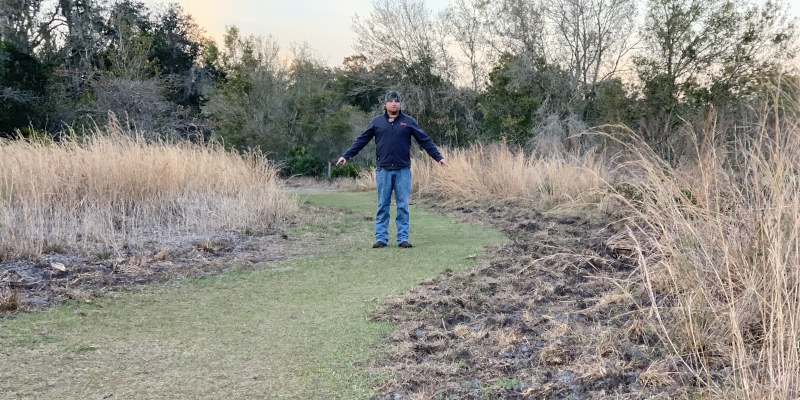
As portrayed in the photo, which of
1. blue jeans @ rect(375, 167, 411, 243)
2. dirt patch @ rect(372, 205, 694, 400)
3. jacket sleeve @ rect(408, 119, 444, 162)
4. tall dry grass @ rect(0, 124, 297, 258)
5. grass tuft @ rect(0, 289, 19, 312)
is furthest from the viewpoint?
jacket sleeve @ rect(408, 119, 444, 162)

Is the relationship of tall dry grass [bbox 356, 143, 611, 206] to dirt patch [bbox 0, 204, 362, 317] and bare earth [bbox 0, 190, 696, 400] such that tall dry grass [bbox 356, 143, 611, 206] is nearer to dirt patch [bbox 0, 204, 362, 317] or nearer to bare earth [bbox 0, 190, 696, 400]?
bare earth [bbox 0, 190, 696, 400]

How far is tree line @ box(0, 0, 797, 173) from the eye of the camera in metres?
16.7

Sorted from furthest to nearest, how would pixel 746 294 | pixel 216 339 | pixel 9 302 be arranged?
pixel 9 302
pixel 216 339
pixel 746 294

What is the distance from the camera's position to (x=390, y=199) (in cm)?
639

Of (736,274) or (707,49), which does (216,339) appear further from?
(707,49)

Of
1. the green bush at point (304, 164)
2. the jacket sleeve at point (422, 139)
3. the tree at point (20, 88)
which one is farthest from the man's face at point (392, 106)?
the green bush at point (304, 164)

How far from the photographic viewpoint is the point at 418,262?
521 centimetres

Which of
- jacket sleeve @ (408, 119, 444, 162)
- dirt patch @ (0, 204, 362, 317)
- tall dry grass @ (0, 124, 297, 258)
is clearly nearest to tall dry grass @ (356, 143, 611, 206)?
jacket sleeve @ (408, 119, 444, 162)

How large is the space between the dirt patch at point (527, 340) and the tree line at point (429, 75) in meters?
9.25

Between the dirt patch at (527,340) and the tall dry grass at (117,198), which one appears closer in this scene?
the dirt patch at (527,340)

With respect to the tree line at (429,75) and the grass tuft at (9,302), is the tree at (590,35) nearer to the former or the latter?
the tree line at (429,75)

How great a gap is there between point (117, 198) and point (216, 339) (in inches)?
194

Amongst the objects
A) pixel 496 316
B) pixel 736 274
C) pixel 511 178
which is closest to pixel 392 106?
pixel 496 316

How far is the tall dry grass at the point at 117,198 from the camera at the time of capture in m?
5.38
